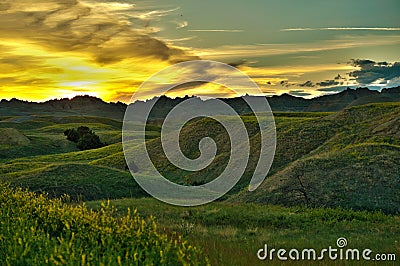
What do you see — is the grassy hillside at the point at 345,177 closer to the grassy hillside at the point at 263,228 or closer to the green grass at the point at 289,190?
the green grass at the point at 289,190

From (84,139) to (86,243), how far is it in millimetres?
79558

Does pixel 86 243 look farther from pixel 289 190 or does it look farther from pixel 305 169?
pixel 305 169

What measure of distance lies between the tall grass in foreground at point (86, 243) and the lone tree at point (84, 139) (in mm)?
71815

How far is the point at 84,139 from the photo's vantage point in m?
90.9

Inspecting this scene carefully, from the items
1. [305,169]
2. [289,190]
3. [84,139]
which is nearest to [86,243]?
[289,190]

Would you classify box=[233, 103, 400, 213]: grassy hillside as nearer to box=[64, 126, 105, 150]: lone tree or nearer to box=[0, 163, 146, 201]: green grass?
box=[0, 163, 146, 201]: green grass

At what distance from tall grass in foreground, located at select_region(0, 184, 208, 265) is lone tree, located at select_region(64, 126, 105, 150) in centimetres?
7182

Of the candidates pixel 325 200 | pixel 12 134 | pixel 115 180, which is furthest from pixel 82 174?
pixel 12 134

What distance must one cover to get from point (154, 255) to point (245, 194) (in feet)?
82.7

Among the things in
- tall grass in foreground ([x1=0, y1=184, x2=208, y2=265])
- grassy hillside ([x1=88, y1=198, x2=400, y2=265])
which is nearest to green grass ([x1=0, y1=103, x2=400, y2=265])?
grassy hillside ([x1=88, y1=198, x2=400, y2=265])

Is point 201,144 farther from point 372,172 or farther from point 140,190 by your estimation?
point 372,172

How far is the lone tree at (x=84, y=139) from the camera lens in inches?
3531

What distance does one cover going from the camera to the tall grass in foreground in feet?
35.7

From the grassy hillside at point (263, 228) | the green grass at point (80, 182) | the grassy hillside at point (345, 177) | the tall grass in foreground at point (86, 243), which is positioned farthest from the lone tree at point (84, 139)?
the tall grass in foreground at point (86, 243)
